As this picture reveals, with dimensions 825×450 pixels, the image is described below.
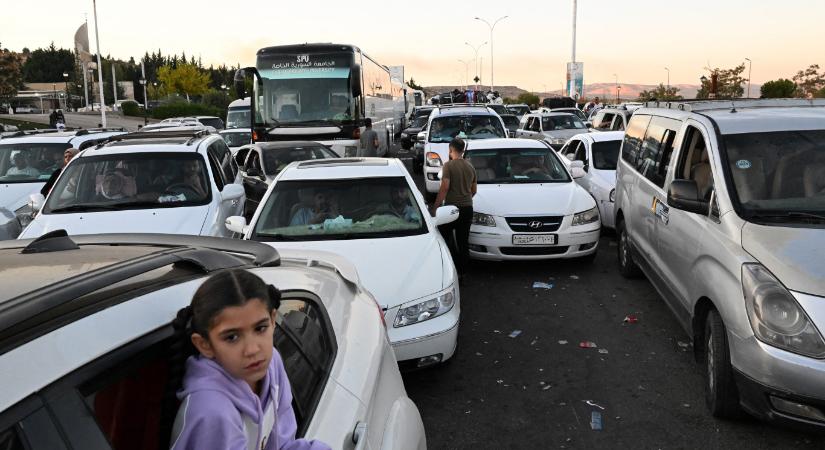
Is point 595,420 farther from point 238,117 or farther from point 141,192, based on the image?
point 238,117

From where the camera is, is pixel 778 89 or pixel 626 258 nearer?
pixel 626 258

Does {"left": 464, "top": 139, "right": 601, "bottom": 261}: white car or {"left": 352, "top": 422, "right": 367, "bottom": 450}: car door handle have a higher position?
{"left": 352, "top": 422, "right": 367, "bottom": 450}: car door handle

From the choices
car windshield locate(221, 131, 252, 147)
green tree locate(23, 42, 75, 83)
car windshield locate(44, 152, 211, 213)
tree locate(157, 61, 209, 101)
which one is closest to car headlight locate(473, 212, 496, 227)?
car windshield locate(44, 152, 211, 213)

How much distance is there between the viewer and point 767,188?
16.4 feet

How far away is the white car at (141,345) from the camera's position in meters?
1.36

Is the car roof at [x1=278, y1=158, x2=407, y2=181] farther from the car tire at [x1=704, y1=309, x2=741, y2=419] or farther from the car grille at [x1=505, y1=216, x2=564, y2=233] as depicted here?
the car tire at [x1=704, y1=309, x2=741, y2=419]

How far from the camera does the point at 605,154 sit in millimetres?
12070

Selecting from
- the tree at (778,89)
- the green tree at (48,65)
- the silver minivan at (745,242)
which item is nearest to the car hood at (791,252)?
the silver minivan at (745,242)

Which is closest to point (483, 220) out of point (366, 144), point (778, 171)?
point (778, 171)

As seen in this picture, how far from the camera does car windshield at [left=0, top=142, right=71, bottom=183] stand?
10786mm

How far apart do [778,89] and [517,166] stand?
3127 cm

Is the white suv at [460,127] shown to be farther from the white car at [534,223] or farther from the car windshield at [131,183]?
the car windshield at [131,183]

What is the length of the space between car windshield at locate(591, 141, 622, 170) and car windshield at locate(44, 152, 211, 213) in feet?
21.9

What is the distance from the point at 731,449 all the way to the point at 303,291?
3.01m
